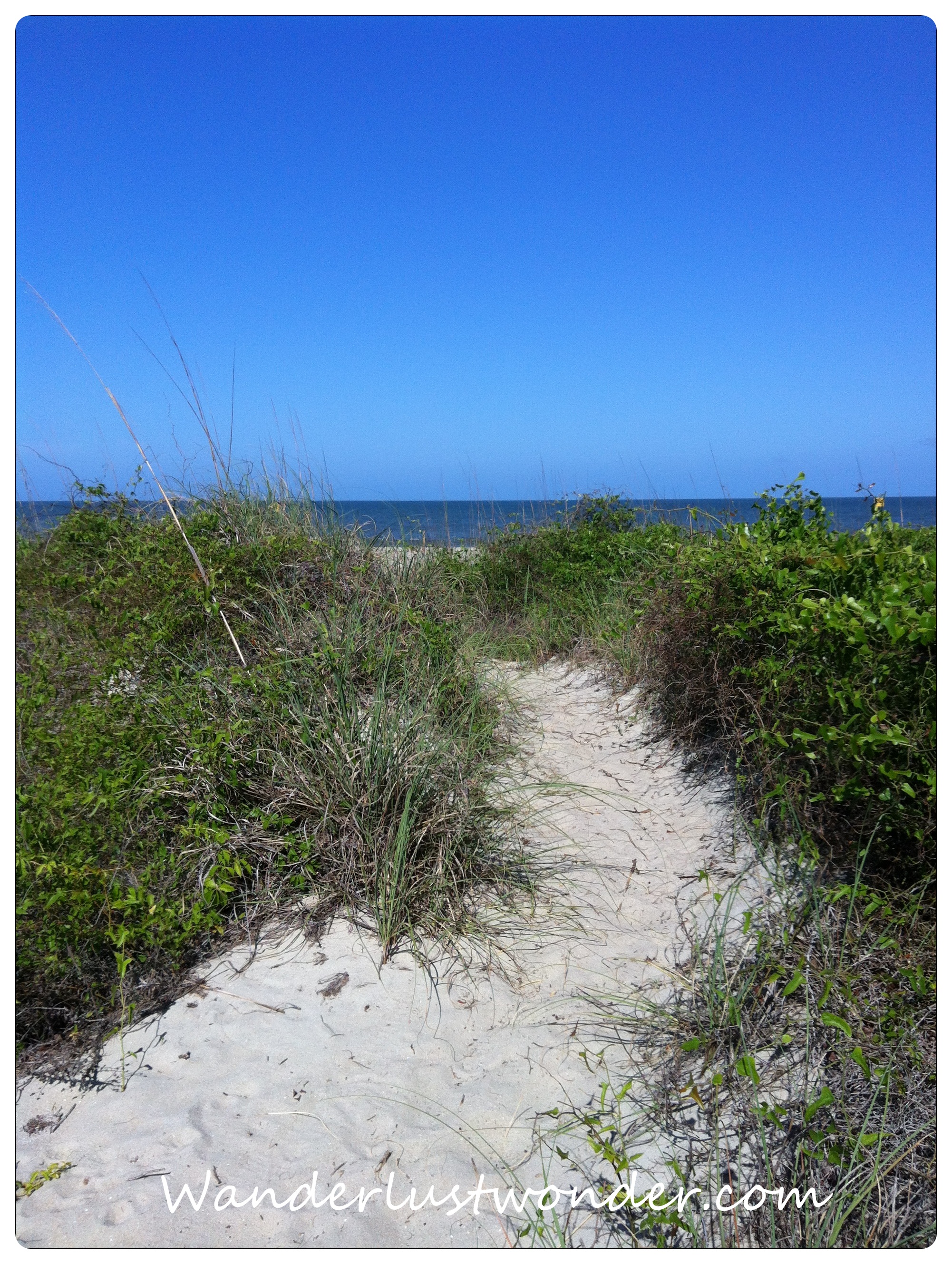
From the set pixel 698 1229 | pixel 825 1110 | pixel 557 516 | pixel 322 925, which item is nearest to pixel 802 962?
pixel 825 1110

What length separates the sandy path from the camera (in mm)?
2006

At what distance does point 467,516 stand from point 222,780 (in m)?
5.88

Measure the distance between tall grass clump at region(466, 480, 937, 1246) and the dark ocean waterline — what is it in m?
1.41

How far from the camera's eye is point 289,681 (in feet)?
12.2

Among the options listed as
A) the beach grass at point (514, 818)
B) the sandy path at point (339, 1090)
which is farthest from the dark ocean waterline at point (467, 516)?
the sandy path at point (339, 1090)

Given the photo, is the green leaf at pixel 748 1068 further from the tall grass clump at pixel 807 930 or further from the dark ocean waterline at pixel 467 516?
the dark ocean waterline at pixel 467 516

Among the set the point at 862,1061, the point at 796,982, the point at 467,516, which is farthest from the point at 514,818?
the point at 467,516

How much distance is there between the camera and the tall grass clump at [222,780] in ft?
8.79

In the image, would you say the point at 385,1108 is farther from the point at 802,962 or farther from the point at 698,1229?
the point at 802,962

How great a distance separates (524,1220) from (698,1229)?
45 centimetres

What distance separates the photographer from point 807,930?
106 inches

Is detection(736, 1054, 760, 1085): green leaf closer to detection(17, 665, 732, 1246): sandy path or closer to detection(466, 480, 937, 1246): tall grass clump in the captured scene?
detection(466, 480, 937, 1246): tall grass clump

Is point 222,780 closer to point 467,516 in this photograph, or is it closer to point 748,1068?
point 748,1068

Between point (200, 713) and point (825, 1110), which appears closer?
point (825, 1110)
